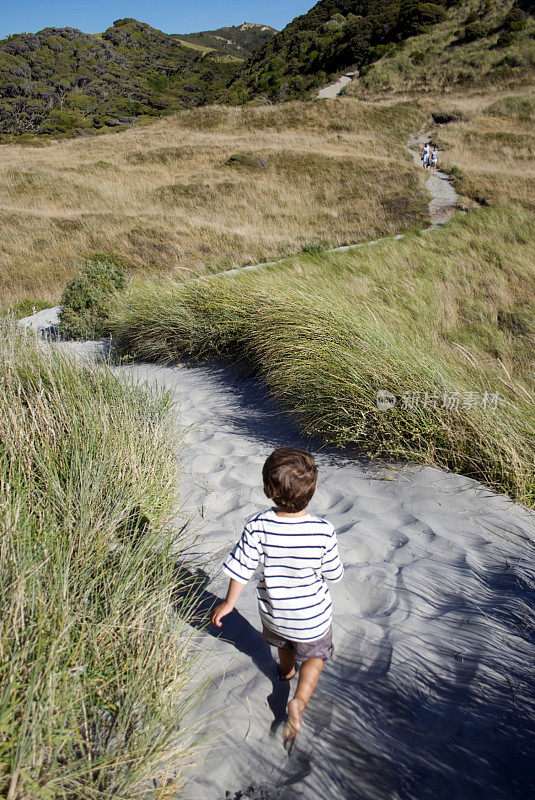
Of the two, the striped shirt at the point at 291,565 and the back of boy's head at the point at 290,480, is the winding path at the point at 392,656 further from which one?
the back of boy's head at the point at 290,480

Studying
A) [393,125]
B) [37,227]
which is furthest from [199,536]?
[393,125]

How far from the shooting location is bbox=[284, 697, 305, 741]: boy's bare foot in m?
1.83

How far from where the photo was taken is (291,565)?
6.61 feet

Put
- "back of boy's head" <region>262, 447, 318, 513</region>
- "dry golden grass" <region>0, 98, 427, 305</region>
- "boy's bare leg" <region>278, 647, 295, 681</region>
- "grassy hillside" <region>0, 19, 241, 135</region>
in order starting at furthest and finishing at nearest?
"grassy hillside" <region>0, 19, 241, 135</region> → "dry golden grass" <region>0, 98, 427, 305</region> → "boy's bare leg" <region>278, 647, 295, 681</region> → "back of boy's head" <region>262, 447, 318, 513</region>

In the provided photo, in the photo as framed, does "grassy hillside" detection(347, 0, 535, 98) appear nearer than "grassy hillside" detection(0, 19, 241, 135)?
Yes

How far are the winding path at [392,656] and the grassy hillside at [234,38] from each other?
6751 inches

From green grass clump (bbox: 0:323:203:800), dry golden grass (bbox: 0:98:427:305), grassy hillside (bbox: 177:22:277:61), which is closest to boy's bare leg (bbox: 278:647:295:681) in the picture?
green grass clump (bbox: 0:323:203:800)

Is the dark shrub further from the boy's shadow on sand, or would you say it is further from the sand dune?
the boy's shadow on sand

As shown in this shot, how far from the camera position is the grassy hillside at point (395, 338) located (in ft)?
11.5

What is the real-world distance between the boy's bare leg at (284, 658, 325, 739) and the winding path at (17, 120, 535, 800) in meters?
0.07

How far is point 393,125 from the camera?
99.6ft

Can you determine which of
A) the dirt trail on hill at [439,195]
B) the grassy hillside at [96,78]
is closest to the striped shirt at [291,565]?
the dirt trail on hill at [439,195]

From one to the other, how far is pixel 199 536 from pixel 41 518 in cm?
98

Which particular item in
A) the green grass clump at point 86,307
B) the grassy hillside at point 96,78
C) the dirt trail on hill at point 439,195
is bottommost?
the green grass clump at point 86,307
